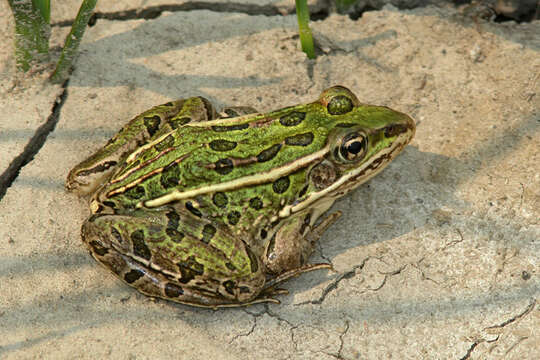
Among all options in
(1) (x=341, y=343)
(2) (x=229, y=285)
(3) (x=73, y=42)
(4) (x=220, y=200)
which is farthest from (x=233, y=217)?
(3) (x=73, y=42)

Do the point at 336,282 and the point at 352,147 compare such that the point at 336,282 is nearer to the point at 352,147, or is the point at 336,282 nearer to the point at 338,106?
the point at 352,147

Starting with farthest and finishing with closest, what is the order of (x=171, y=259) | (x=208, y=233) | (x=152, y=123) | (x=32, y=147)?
1. (x=32, y=147)
2. (x=152, y=123)
3. (x=208, y=233)
4. (x=171, y=259)

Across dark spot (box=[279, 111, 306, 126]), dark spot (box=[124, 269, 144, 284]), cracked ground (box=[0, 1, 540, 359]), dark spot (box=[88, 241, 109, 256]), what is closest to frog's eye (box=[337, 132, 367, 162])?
dark spot (box=[279, 111, 306, 126])

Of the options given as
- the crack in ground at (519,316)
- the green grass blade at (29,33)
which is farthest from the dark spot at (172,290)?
the green grass blade at (29,33)

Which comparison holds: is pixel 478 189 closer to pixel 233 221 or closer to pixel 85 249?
pixel 233 221

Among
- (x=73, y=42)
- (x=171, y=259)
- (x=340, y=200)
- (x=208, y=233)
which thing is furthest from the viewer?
(x=73, y=42)

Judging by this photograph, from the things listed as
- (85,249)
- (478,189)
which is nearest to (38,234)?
(85,249)

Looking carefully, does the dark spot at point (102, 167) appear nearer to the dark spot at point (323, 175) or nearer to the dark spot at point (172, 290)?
the dark spot at point (172, 290)
